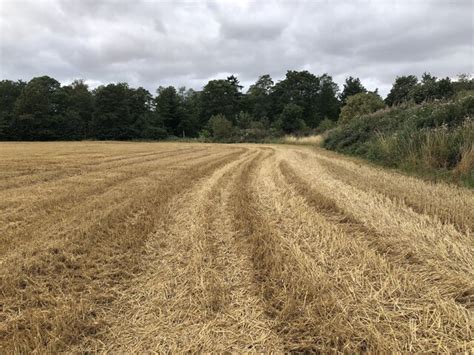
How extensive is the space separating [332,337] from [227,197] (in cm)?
421

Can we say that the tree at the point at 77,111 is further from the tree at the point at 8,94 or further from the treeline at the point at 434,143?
the treeline at the point at 434,143

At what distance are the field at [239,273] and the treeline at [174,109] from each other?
99.1 feet

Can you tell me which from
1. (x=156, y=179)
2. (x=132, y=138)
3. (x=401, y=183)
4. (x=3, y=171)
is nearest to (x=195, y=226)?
(x=156, y=179)

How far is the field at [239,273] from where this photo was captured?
2094 millimetres

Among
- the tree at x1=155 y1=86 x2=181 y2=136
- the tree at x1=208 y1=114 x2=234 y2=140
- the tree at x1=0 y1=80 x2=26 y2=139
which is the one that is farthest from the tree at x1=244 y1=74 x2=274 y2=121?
the tree at x1=0 y1=80 x2=26 y2=139

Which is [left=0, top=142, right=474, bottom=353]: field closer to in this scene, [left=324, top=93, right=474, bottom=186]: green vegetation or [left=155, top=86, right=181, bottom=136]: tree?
[left=324, top=93, right=474, bottom=186]: green vegetation

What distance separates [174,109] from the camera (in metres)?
69.5

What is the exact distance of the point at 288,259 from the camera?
318 cm

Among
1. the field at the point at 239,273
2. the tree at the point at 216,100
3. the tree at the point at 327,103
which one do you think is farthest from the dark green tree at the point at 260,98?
the field at the point at 239,273

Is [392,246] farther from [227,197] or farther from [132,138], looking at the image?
[132,138]

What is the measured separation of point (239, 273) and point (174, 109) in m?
70.1

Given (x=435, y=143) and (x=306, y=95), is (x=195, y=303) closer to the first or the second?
(x=435, y=143)

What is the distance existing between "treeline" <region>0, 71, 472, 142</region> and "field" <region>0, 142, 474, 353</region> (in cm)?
3020

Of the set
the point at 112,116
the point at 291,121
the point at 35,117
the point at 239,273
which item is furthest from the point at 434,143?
the point at 35,117
